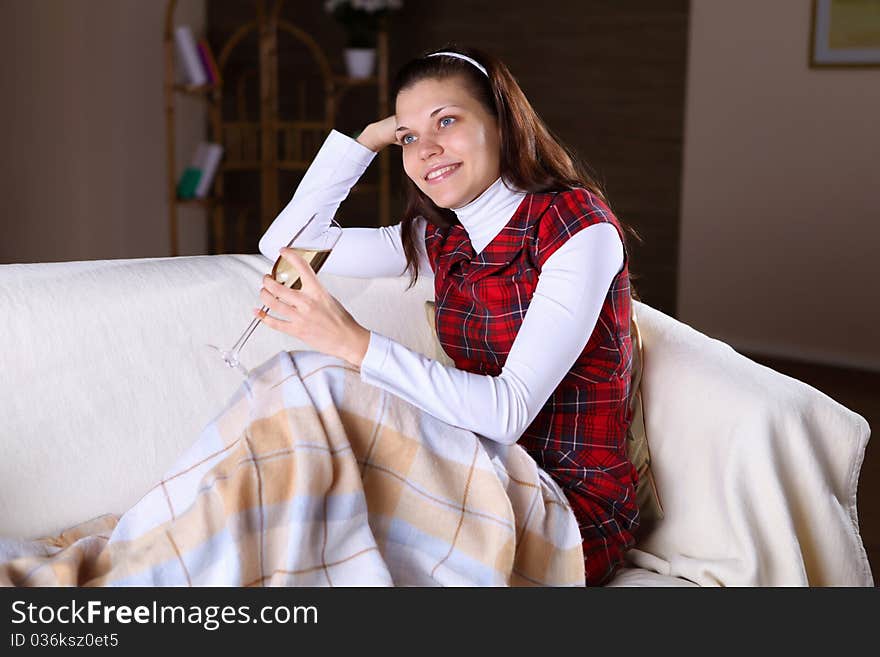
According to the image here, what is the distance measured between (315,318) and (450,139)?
1.29ft

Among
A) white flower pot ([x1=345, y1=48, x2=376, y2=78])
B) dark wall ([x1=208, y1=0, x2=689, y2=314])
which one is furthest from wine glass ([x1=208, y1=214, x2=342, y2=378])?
white flower pot ([x1=345, y1=48, x2=376, y2=78])

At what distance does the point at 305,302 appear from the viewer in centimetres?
147

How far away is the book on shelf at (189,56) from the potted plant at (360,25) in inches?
27.1

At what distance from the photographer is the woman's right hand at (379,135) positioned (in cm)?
190

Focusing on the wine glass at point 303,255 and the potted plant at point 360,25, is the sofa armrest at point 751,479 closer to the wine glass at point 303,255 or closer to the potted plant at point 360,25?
the wine glass at point 303,255

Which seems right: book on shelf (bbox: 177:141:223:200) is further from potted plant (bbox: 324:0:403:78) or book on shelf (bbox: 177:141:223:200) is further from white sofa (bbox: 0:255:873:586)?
white sofa (bbox: 0:255:873:586)

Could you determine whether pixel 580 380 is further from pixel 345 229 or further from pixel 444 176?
pixel 345 229

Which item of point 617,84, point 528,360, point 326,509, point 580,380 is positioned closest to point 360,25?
point 617,84

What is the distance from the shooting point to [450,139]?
167 cm

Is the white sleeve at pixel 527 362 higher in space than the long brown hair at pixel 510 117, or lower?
lower

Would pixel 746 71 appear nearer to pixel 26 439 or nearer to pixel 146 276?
pixel 146 276

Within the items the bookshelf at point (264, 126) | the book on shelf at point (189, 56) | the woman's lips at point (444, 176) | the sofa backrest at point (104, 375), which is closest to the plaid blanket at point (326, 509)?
the sofa backrest at point (104, 375)
